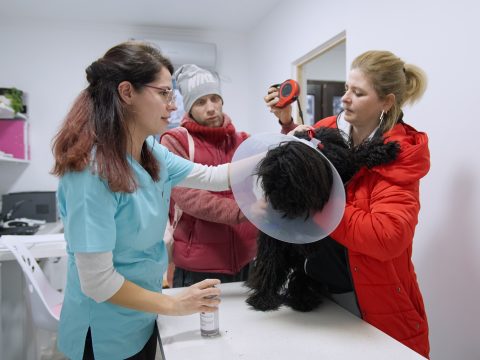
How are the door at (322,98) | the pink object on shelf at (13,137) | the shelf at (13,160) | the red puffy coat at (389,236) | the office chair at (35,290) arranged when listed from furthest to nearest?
1. the door at (322,98)
2. the pink object on shelf at (13,137)
3. the shelf at (13,160)
4. the office chair at (35,290)
5. the red puffy coat at (389,236)

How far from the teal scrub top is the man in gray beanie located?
272 mm

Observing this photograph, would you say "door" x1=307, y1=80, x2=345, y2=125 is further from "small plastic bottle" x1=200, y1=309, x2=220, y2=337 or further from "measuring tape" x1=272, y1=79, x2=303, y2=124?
"small plastic bottle" x1=200, y1=309, x2=220, y2=337

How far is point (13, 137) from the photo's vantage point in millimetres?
3428

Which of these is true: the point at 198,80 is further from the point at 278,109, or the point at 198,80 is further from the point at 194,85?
the point at 278,109

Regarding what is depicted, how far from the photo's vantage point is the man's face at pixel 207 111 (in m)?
1.49

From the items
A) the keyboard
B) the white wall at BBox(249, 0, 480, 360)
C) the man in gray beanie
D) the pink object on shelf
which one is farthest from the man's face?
the pink object on shelf

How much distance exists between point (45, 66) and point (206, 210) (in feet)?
10.6

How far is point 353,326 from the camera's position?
3.41 feet

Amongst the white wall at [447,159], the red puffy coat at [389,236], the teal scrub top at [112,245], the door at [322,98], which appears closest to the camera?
the teal scrub top at [112,245]

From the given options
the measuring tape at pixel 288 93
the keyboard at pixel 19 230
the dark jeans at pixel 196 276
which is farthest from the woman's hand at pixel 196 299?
the keyboard at pixel 19 230

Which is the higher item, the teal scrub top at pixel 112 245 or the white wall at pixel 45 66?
the white wall at pixel 45 66

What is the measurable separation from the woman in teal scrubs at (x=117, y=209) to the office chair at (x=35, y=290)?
32.3 inches

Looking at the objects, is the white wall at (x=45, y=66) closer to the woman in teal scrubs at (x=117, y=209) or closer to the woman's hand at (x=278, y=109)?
the woman's hand at (x=278, y=109)

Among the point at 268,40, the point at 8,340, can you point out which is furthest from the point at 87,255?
the point at 268,40
